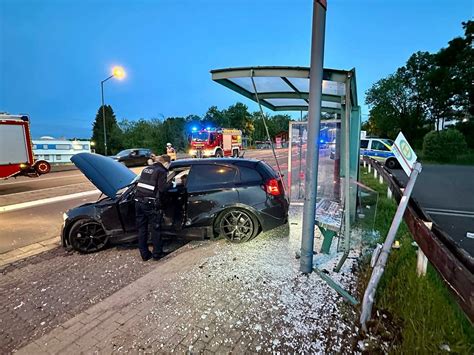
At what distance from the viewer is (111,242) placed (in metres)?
4.90

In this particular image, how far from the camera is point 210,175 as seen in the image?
514 centimetres

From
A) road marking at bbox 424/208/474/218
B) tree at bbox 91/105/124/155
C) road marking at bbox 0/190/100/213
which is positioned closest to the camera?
road marking at bbox 424/208/474/218

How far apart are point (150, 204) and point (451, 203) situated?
8.63 metres

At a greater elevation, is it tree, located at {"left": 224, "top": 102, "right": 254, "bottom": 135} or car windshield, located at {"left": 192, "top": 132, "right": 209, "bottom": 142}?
tree, located at {"left": 224, "top": 102, "right": 254, "bottom": 135}

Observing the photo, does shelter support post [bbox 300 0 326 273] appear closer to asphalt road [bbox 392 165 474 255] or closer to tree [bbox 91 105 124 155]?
asphalt road [bbox 392 165 474 255]

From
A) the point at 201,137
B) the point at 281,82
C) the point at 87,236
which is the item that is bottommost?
the point at 87,236

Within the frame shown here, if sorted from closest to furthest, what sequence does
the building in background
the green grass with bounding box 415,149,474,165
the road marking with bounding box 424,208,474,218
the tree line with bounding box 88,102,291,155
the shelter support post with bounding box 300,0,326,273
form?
the shelter support post with bounding box 300,0,326,273 → the road marking with bounding box 424,208,474,218 → the green grass with bounding box 415,149,474,165 → the building in background → the tree line with bounding box 88,102,291,155

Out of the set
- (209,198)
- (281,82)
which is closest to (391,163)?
(281,82)

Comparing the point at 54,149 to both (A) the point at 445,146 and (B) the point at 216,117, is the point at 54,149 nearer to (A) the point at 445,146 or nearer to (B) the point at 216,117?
(A) the point at 445,146

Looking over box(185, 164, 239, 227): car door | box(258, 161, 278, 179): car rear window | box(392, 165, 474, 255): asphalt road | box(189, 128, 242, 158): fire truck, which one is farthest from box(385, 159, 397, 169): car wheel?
box(185, 164, 239, 227): car door

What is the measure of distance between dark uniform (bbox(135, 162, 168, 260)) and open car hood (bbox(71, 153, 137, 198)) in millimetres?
840

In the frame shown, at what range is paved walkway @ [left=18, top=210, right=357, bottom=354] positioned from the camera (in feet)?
8.43

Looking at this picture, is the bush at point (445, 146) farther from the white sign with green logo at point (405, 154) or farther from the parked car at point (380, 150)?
the white sign with green logo at point (405, 154)

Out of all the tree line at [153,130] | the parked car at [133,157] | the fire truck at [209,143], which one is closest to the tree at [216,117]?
the tree line at [153,130]
